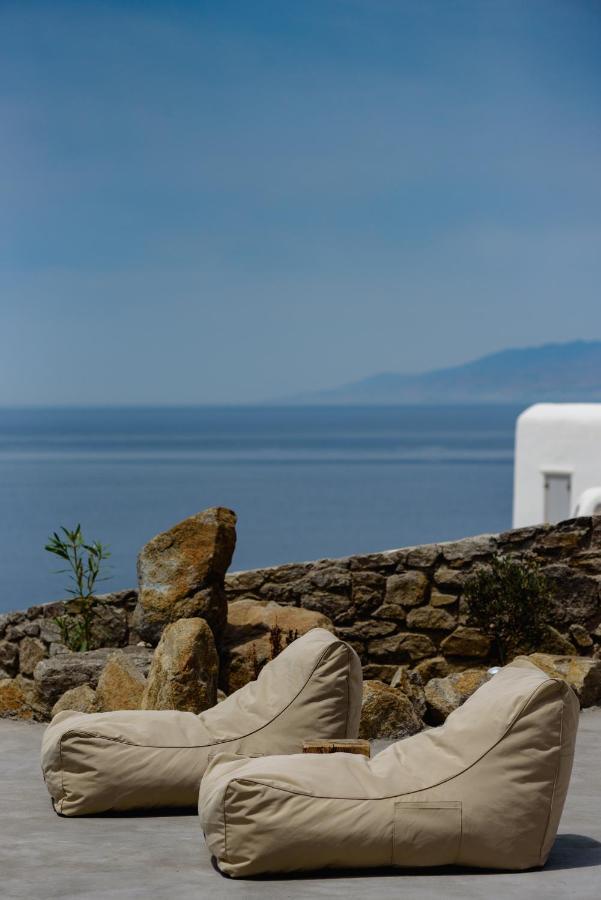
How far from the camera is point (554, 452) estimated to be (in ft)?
59.3

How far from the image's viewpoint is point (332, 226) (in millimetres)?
159875

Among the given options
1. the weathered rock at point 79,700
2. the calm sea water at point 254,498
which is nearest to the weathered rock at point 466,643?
the weathered rock at point 79,700

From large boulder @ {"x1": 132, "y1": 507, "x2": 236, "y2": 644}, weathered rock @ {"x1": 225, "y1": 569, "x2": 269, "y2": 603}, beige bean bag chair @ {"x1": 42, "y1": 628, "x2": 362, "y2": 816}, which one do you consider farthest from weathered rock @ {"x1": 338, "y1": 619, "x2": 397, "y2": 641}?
beige bean bag chair @ {"x1": 42, "y1": 628, "x2": 362, "y2": 816}

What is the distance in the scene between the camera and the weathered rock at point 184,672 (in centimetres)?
863

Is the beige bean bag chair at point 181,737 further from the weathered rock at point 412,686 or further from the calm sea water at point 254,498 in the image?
the calm sea water at point 254,498

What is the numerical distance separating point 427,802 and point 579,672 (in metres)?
4.80

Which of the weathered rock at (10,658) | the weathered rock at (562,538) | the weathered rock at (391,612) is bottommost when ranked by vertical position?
the weathered rock at (10,658)

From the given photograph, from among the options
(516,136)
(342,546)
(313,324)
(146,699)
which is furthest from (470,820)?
(313,324)

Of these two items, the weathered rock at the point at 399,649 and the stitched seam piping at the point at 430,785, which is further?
the weathered rock at the point at 399,649

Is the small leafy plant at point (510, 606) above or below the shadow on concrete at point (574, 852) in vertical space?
above

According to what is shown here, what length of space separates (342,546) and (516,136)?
93.2 m

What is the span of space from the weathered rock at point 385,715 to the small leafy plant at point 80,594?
2.81 m

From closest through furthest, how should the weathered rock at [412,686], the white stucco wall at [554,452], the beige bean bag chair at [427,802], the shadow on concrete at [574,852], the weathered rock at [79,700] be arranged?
the beige bean bag chair at [427,802] < the shadow on concrete at [574,852] < the weathered rock at [79,700] < the weathered rock at [412,686] < the white stucco wall at [554,452]

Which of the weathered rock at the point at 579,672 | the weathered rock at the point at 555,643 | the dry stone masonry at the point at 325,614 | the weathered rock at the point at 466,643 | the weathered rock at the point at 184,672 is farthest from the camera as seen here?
the weathered rock at the point at 466,643
